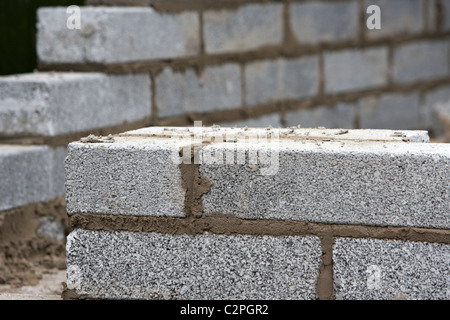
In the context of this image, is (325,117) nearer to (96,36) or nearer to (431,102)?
(431,102)

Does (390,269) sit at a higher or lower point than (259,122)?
lower

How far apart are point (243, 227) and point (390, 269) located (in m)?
0.51

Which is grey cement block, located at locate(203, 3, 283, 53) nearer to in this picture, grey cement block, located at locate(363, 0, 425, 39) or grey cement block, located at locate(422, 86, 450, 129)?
grey cement block, located at locate(363, 0, 425, 39)

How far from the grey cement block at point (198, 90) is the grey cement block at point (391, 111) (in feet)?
5.76

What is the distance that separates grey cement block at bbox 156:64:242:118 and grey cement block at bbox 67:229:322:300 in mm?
1973

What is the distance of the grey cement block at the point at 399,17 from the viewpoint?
274 inches

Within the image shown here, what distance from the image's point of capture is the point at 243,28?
5457 mm

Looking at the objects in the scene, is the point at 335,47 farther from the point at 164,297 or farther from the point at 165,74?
the point at 164,297

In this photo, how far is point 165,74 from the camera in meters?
4.84

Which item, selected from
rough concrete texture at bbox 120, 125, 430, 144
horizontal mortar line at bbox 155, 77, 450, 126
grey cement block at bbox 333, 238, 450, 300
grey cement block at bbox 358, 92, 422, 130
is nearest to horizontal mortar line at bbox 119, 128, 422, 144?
rough concrete texture at bbox 120, 125, 430, 144

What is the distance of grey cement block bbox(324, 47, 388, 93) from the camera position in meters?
6.40

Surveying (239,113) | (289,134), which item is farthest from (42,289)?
(239,113)

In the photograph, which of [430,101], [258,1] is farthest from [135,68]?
[430,101]

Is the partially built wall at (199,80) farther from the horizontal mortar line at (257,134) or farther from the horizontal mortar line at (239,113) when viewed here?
the horizontal mortar line at (257,134)
